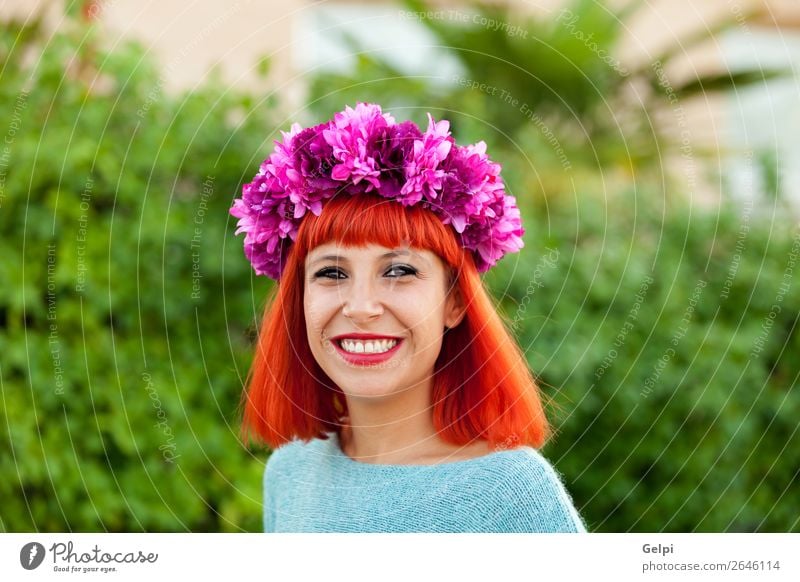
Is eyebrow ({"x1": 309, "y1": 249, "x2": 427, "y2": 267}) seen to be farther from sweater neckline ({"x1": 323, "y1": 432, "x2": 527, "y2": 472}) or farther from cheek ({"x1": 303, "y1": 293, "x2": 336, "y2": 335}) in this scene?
sweater neckline ({"x1": 323, "y1": 432, "x2": 527, "y2": 472})

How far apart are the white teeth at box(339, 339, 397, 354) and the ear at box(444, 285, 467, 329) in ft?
0.35

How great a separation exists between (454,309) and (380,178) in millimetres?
273

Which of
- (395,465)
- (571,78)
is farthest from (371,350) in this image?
(571,78)

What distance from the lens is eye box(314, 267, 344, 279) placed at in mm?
1605

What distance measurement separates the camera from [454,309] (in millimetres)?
1658

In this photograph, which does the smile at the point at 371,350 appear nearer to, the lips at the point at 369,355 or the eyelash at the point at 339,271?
the lips at the point at 369,355

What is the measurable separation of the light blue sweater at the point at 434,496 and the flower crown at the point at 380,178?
0.36 m

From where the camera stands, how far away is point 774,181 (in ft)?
11.5

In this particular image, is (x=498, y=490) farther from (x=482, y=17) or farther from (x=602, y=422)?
(x=482, y=17)

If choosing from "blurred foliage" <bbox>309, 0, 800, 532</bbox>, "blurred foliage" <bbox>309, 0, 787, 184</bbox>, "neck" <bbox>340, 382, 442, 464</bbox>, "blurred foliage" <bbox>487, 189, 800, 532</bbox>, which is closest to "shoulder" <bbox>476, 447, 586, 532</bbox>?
"neck" <bbox>340, 382, 442, 464</bbox>

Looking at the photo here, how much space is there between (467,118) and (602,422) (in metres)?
1.13

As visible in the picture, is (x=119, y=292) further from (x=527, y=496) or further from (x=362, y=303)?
(x=527, y=496)

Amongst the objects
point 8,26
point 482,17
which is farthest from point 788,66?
point 8,26

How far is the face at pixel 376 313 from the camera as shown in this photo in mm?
1582
